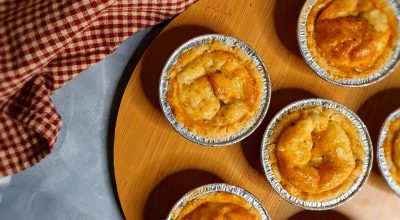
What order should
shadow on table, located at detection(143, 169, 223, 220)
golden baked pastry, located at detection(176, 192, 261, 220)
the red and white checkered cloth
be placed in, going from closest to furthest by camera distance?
the red and white checkered cloth < golden baked pastry, located at detection(176, 192, 261, 220) < shadow on table, located at detection(143, 169, 223, 220)

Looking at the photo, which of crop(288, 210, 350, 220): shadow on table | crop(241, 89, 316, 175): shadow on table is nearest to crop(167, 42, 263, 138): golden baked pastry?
crop(241, 89, 316, 175): shadow on table

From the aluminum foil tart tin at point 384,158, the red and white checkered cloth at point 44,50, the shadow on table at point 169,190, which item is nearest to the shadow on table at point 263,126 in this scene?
the shadow on table at point 169,190

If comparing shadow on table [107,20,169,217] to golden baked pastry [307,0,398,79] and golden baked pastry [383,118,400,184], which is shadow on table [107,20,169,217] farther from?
golden baked pastry [383,118,400,184]

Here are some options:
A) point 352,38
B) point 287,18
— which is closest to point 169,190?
point 287,18

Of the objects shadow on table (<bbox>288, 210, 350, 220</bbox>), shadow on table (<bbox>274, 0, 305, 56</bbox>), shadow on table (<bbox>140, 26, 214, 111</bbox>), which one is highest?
shadow on table (<bbox>274, 0, 305, 56</bbox>)

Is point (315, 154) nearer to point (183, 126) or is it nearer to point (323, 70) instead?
point (323, 70)

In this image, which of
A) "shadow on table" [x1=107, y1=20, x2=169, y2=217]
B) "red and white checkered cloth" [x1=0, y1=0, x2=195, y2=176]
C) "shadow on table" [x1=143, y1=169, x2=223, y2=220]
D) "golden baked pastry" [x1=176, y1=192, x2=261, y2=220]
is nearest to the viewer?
"red and white checkered cloth" [x1=0, y1=0, x2=195, y2=176]

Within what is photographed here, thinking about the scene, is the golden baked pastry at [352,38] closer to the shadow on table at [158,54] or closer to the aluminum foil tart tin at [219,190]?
the shadow on table at [158,54]

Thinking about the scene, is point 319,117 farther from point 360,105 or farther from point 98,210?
point 98,210
